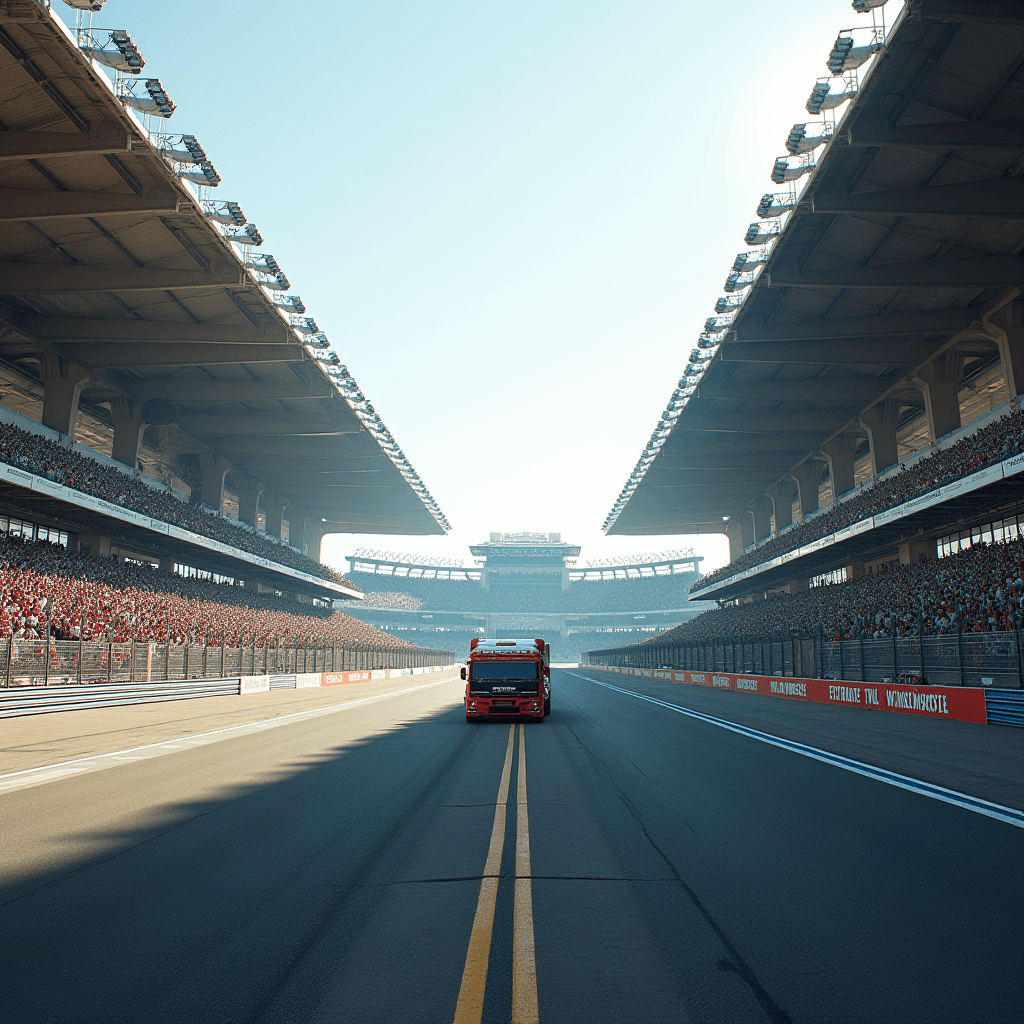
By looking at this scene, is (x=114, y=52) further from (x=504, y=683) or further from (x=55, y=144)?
(x=504, y=683)

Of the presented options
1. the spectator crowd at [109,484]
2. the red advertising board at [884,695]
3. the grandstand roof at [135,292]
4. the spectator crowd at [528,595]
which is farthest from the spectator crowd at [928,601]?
the spectator crowd at [528,595]

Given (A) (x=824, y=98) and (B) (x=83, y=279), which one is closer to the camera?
(A) (x=824, y=98)

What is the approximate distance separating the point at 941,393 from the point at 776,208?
16.1m

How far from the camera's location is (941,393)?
37.8m

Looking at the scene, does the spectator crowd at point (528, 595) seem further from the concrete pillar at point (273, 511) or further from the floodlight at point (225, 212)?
the floodlight at point (225, 212)

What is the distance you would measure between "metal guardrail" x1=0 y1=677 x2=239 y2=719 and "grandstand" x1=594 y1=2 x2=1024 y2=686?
74.2 feet

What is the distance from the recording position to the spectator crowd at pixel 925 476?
27.9 metres

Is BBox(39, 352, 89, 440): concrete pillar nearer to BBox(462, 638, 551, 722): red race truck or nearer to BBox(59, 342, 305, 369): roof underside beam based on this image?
BBox(59, 342, 305, 369): roof underside beam

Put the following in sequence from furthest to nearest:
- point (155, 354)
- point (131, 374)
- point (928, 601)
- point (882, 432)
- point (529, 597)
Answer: point (529, 597) < point (882, 432) < point (131, 374) < point (155, 354) < point (928, 601)

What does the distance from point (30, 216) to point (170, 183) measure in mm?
4299

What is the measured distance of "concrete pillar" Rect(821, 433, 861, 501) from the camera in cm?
4984

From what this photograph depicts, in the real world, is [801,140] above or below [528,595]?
above

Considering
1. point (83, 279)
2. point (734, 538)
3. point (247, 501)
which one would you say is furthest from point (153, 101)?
point (734, 538)

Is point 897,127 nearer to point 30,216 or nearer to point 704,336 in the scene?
point 704,336
